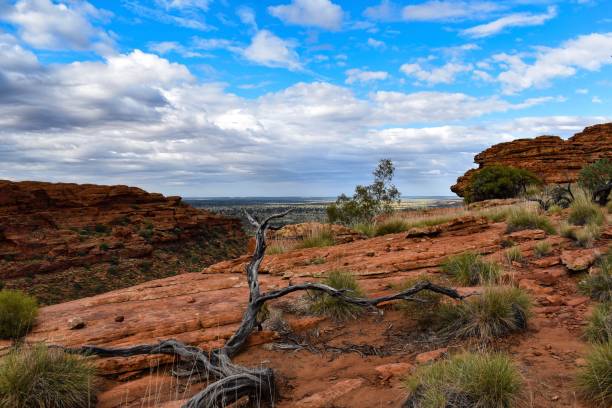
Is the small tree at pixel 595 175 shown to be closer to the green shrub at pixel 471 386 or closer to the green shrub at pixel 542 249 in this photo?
the green shrub at pixel 542 249

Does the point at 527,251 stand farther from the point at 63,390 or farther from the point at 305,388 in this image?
the point at 63,390

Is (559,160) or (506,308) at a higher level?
(559,160)

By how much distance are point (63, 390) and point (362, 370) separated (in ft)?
10.5

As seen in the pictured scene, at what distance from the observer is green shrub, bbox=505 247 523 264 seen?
8.14 metres

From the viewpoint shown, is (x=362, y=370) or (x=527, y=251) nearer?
(x=362, y=370)

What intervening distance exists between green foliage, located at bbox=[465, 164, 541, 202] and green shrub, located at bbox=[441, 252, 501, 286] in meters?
24.6

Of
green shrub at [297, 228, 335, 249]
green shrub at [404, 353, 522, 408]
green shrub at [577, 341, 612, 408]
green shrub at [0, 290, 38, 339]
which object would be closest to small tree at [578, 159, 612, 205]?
green shrub at [297, 228, 335, 249]

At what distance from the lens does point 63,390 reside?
14.0 feet

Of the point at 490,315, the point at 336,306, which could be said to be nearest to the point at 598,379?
the point at 490,315

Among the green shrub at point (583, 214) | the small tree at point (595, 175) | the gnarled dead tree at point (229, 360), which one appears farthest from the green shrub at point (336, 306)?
the small tree at point (595, 175)

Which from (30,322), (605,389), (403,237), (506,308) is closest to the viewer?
(605,389)

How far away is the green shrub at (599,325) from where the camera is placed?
4.36 metres

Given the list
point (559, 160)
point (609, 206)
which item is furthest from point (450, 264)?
point (559, 160)

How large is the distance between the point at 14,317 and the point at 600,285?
28.9 feet
